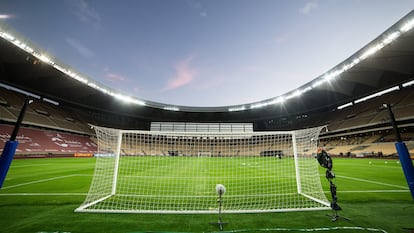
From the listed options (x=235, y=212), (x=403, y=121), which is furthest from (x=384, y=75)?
(x=235, y=212)

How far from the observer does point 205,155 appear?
15188 mm

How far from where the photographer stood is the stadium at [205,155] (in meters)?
3.53

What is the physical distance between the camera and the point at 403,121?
22391 mm

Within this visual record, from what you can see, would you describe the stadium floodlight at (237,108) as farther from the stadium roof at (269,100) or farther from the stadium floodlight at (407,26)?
the stadium floodlight at (407,26)

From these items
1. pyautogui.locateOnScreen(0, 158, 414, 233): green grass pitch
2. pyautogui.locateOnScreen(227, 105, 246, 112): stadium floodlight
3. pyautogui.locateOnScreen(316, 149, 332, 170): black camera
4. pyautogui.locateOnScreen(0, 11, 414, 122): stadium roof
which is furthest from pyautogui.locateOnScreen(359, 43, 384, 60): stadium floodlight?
pyautogui.locateOnScreen(227, 105, 246, 112): stadium floodlight

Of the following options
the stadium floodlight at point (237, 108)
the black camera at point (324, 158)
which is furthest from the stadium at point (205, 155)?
the black camera at point (324, 158)

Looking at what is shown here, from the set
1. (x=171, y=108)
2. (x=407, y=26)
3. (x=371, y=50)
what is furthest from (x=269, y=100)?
(x=407, y=26)

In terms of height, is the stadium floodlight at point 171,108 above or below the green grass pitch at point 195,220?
above

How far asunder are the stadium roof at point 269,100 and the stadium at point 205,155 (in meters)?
0.15

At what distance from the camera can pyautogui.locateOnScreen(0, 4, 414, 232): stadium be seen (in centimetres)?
353

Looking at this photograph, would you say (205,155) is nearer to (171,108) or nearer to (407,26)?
(407,26)

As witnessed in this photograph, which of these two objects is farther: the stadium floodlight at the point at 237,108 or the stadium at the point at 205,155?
the stadium floodlight at the point at 237,108

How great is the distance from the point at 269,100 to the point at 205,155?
21.2 meters

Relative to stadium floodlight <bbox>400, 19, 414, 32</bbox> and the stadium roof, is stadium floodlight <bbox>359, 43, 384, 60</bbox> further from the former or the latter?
stadium floodlight <bbox>400, 19, 414, 32</bbox>
